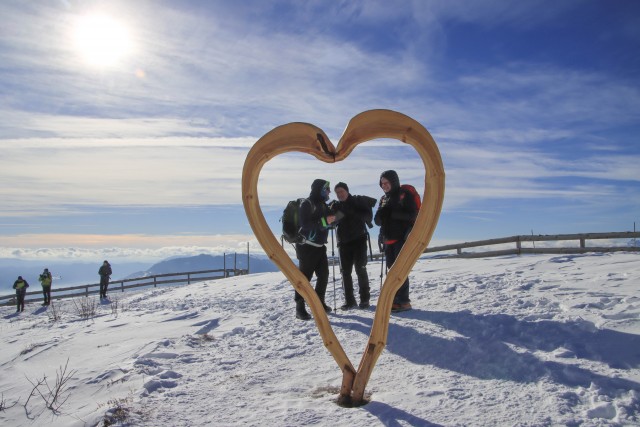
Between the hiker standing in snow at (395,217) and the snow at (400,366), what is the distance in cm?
82

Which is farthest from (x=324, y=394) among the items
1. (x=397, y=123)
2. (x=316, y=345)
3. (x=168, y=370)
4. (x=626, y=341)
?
(x=626, y=341)

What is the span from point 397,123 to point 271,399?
2.55 metres

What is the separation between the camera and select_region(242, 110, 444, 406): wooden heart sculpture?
2990mm

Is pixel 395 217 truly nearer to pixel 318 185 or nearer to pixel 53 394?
pixel 318 185

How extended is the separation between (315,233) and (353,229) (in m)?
0.71

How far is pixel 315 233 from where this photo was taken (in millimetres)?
6121

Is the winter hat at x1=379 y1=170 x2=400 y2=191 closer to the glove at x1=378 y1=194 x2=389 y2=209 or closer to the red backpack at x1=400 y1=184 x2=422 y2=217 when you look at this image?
the red backpack at x1=400 y1=184 x2=422 y2=217

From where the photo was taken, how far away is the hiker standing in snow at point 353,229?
645 centimetres

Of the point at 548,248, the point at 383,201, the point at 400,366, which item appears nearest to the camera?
the point at 400,366

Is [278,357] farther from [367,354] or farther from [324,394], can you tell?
[367,354]

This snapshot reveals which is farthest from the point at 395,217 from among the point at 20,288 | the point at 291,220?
the point at 20,288

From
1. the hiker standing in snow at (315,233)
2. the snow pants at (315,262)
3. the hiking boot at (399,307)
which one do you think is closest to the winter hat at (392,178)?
the hiker standing in snow at (315,233)

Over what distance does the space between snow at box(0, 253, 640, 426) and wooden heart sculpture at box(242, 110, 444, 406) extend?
40 cm

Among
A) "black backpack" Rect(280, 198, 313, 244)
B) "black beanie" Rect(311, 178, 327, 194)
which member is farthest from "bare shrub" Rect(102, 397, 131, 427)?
"black beanie" Rect(311, 178, 327, 194)
